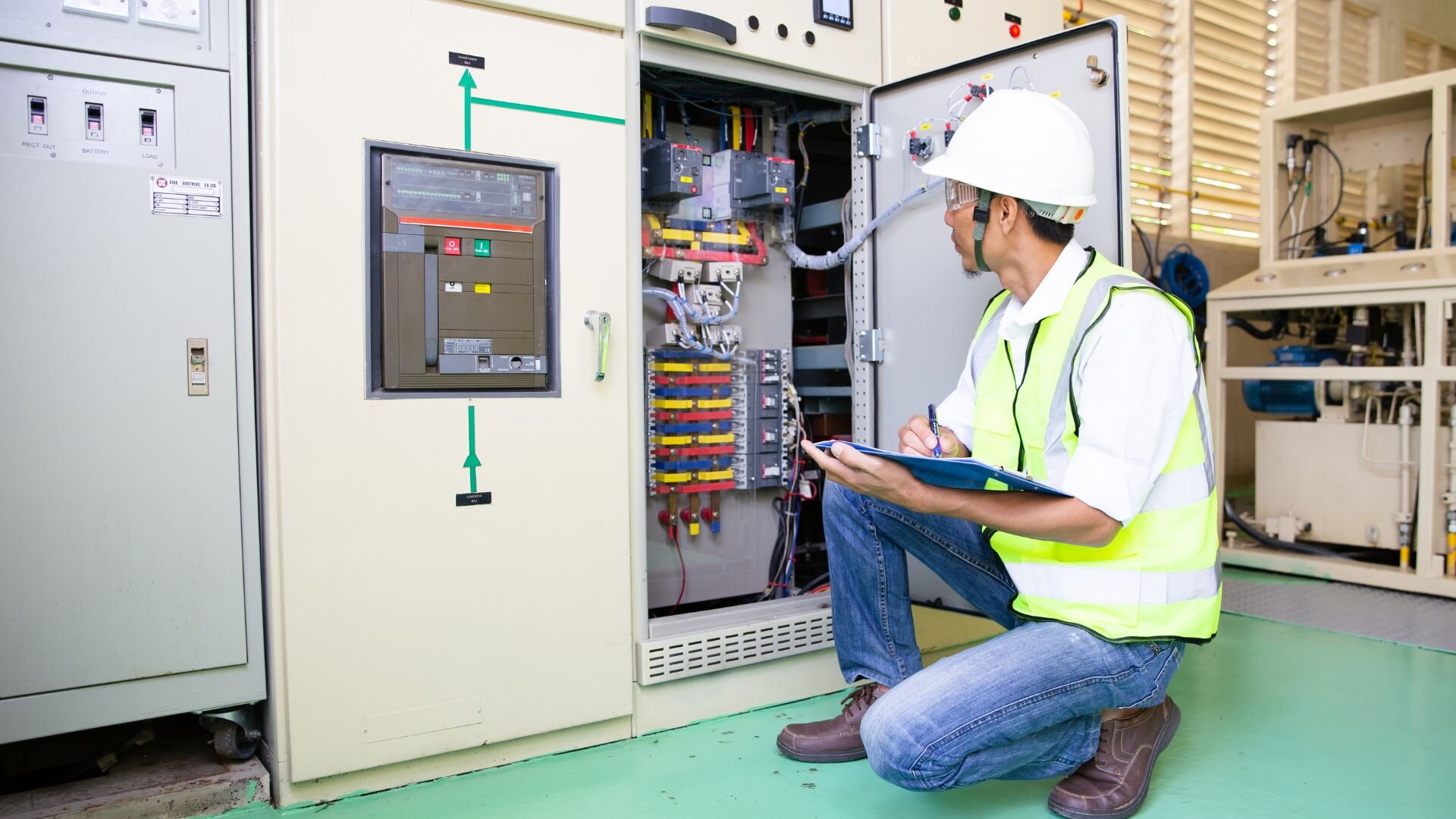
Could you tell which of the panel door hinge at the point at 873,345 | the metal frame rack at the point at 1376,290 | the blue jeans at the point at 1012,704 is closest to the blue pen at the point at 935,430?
the blue jeans at the point at 1012,704

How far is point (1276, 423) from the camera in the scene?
3914 millimetres

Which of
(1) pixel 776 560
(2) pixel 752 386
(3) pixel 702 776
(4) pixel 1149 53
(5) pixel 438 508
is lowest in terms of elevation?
(3) pixel 702 776

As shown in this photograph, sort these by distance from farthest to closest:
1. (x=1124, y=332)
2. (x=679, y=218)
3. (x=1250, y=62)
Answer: (x=1250, y=62) → (x=679, y=218) → (x=1124, y=332)

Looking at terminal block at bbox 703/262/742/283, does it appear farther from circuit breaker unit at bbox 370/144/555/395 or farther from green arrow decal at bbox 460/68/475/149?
green arrow decal at bbox 460/68/475/149

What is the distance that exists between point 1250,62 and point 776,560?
4651 millimetres

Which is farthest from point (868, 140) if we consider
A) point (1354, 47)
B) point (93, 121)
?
point (1354, 47)

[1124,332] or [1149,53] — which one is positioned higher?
[1149,53]

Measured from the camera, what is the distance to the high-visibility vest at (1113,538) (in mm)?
1643

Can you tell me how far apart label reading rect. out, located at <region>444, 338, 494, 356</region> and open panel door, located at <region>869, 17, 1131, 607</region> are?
1.03m

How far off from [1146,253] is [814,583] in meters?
3.01

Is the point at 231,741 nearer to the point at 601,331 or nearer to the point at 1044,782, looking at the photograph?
the point at 601,331

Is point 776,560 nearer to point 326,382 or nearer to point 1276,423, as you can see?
point 326,382

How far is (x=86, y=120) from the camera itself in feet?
5.63

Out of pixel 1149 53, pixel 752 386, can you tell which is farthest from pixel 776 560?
pixel 1149 53
